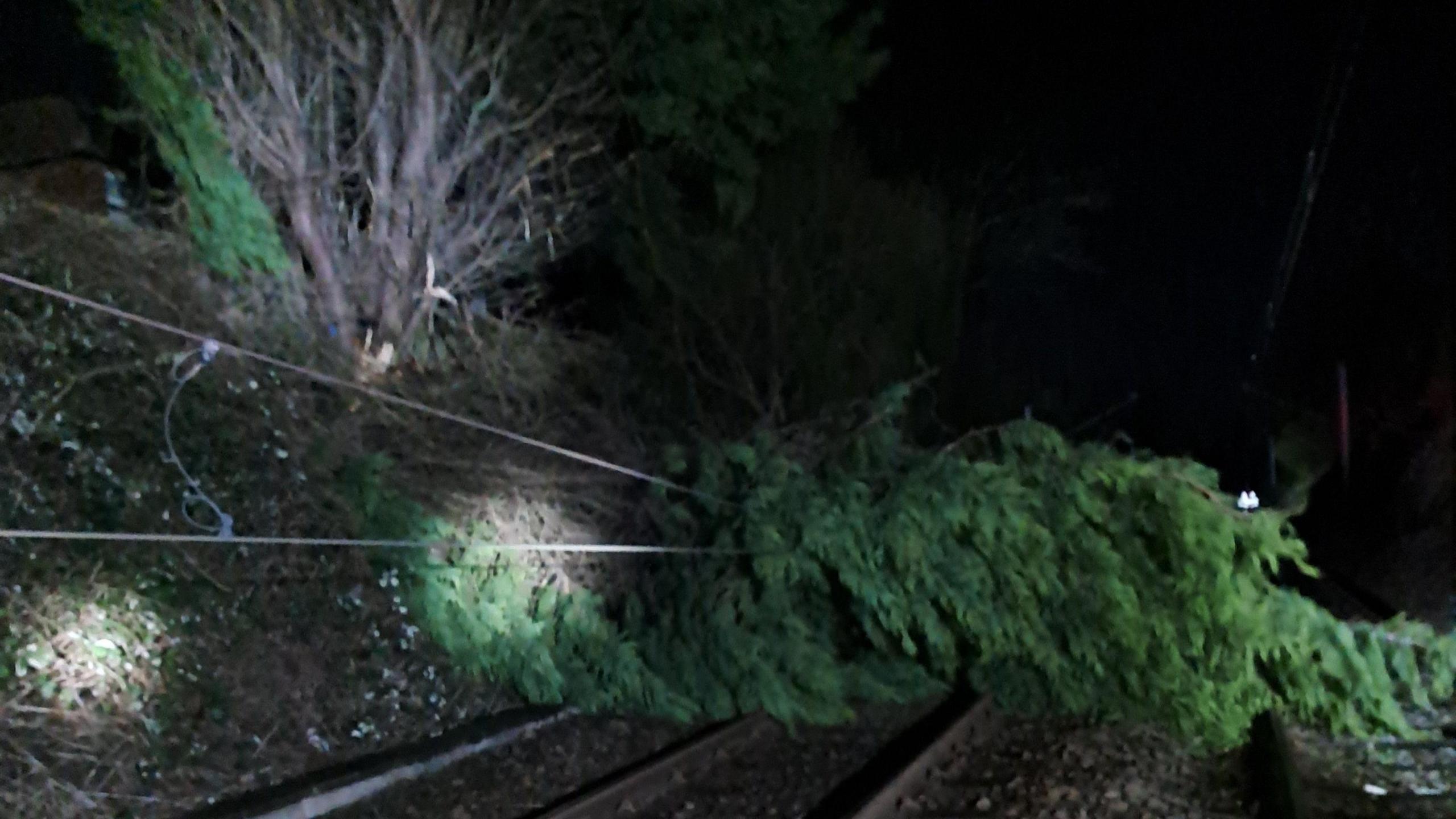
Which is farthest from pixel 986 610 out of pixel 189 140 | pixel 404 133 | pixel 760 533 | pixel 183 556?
pixel 189 140

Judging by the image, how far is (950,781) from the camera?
813 centimetres

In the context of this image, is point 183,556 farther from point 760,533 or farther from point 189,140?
point 760,533

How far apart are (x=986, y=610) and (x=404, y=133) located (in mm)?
7825

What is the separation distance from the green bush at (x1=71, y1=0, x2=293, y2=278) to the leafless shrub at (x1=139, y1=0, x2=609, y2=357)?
205 millimetres

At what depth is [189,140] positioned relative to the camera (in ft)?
33.0

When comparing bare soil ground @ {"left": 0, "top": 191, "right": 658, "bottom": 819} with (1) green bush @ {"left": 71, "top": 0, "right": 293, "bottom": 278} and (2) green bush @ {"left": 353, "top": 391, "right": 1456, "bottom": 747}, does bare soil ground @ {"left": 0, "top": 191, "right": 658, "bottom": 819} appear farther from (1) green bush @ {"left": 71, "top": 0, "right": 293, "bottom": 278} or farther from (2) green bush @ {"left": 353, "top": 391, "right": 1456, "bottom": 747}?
(2) green bush @ {"left": 353, "top": 391, "right": 1456, "bottom": 747}

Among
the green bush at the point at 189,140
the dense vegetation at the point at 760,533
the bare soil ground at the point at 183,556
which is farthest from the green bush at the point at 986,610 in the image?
the green bush at the point at 189,140

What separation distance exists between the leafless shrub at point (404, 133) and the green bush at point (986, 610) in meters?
3.04

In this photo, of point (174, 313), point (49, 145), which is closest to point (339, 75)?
point (49, 145)

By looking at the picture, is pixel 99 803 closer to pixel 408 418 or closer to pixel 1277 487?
pixel 408 418

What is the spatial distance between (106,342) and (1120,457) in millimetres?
8702

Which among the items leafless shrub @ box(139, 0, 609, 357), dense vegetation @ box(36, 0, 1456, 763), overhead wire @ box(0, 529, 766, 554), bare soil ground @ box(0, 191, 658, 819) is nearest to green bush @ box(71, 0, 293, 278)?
dense vegetation @ box(36, 0, 1456, 763)

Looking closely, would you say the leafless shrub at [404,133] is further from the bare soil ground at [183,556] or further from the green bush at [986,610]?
the green bush at [986,610]

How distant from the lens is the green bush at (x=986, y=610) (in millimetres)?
9633
